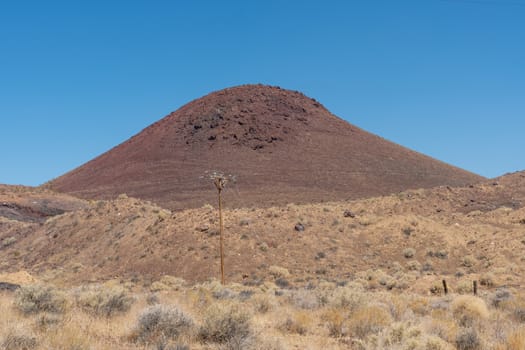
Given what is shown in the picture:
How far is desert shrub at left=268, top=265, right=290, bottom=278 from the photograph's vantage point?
27.1 meters

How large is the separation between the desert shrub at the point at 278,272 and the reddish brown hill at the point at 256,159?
2979 centimetres

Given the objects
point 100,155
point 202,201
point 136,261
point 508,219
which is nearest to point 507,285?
point 508,219

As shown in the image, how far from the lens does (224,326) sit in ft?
27.3

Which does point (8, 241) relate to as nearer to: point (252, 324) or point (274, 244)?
point (274, 244)

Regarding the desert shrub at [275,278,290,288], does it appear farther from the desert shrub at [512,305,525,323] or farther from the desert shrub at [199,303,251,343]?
the desert shrub at [199,303,251,343]

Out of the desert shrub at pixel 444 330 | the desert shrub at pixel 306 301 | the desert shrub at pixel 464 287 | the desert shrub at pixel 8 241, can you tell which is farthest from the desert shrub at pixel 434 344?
the desert shrub at pixel 8 241

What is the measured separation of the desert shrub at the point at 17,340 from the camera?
6.38 meters

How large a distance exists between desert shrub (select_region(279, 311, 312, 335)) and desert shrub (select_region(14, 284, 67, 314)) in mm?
5033

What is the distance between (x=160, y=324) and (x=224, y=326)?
3.64 ft

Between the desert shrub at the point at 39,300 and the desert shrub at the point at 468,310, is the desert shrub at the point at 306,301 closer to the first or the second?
the desert shrub at the point at 468,310

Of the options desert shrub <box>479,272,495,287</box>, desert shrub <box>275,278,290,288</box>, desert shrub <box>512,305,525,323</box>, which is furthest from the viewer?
desert shrub <box>275,278,290,288</box>

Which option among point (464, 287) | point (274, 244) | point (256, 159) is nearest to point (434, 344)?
point (464, 287)

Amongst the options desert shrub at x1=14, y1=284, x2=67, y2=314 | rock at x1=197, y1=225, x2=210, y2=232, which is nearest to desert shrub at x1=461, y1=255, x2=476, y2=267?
rock at x1=197, y1=225, x2=210, y2=232

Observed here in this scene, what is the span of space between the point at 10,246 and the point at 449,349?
142 ft
